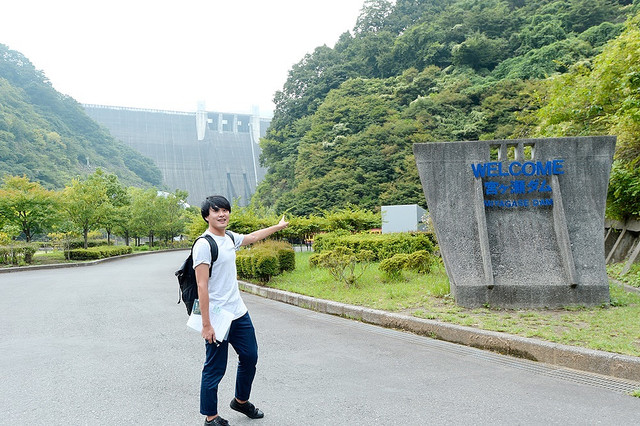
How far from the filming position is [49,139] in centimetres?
6347

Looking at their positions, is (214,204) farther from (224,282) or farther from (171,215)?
(171,215)

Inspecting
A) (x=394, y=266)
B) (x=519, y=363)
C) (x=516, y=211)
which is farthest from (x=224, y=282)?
(x=394, y=266)

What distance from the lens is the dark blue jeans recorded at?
2.84 metres

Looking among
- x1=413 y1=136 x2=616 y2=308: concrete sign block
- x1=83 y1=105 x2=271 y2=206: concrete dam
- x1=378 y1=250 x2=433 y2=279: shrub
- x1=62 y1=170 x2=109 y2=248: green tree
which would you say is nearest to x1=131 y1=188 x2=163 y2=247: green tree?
x1=62 y1=170 x2=109 y2=248: green tree

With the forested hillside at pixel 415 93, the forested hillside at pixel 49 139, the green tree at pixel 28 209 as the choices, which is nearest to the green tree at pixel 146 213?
the forested hillside at pixel 415 93

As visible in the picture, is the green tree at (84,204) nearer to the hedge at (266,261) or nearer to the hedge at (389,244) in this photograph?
the hedge at (266,261)

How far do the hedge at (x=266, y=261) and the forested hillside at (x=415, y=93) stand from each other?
59.5ft

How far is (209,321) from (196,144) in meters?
94.4

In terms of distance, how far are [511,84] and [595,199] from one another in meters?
29.0

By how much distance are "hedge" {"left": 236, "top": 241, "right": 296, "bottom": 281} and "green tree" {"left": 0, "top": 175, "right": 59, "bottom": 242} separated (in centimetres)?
1444

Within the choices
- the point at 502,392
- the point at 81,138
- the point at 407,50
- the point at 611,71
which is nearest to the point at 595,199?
the point at 502,392

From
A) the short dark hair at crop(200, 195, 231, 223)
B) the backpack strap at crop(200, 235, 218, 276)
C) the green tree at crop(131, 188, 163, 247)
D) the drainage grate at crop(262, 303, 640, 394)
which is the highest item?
the green tree at crop(131, 188, 163, 247)

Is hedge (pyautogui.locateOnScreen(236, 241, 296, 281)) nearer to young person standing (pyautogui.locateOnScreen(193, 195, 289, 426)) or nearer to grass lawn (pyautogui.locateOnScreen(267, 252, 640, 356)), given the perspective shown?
grass lawn (pyautogui.locateOnScreen(267, 252, 640, 356))

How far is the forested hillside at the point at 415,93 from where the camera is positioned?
103ft
